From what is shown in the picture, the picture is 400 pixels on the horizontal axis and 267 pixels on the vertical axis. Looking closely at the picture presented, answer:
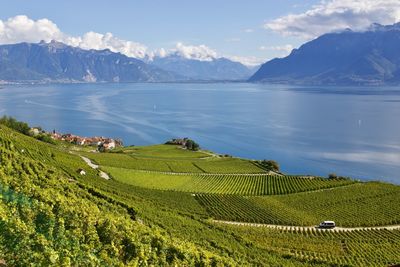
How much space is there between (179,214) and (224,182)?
29.1m

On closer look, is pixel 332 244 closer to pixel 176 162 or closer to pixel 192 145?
pixel 176 162

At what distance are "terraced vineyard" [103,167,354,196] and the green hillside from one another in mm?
192

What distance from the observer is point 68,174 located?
191 feet

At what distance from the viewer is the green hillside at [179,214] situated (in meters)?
25.0

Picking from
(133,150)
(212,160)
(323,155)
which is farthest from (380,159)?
(133,150)

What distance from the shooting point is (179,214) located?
53281 mm

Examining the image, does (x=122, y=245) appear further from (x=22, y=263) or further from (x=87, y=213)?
(x=22, y=263)

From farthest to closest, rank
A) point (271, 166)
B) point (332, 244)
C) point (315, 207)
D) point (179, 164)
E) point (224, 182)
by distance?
1. point (271, 166)
2. point (179, 164)
3. point (224, 182)
4. point (315, 207)
5. point (332, 244)

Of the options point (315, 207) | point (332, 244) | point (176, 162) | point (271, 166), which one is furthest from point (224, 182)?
point (332, 244)

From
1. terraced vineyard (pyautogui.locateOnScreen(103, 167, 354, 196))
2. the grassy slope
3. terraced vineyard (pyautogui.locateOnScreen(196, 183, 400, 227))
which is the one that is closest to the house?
terraced vineyard (pyautogui.locateOnScreen(103, 167, 354, 196))

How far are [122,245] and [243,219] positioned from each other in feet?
106

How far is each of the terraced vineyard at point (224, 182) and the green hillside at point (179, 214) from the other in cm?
19

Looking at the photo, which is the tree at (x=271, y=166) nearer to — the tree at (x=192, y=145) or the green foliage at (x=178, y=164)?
the green foliage at (x=178, y=164)

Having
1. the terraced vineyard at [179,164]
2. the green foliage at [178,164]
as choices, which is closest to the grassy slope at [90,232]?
the green foliage at [178,164]
